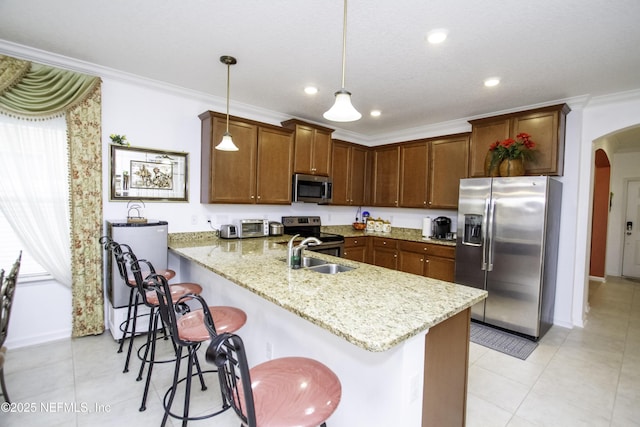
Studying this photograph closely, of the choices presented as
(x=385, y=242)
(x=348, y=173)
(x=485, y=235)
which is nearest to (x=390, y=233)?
(x=385, y=242)

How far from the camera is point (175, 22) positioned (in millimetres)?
2105

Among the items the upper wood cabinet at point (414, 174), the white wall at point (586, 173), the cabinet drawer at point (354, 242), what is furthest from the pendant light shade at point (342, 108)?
the white wall at point (586, 173)

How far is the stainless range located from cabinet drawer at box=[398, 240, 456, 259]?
0.92 metres

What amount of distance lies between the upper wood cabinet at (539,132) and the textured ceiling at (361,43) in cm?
17

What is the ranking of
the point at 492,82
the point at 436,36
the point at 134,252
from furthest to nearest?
the point at 492,82, the point at 134,252, the point at 436,36

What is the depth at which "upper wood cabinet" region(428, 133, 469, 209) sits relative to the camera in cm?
402

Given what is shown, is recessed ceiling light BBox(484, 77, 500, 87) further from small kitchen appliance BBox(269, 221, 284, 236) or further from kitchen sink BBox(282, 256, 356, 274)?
small kitchen appliance BBox(269, 221, 284, 236)

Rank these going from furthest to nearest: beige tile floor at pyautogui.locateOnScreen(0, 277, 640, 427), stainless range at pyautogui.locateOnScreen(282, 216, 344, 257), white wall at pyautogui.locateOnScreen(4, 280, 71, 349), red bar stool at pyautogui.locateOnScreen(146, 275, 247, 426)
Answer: stainless range at pyautogui.locateOnScreen(282, 216, 344, 257) → white wall at pyautogui.locateOnScreen(4, 280, 71, 349) → beige tile floor at pyautogui.locateOnScreen(0, 277, 640, 427) → red bar stool at pyautogui.locateOnScreen(146, 275, 247, 426)

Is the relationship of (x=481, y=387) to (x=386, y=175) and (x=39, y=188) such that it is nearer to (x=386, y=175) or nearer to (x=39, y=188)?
(x=386, y=175)

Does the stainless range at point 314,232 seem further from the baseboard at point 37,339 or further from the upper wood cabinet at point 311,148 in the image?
the baseboard at point 37,339

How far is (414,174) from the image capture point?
4.55 metres

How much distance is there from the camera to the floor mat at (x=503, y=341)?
2.85m

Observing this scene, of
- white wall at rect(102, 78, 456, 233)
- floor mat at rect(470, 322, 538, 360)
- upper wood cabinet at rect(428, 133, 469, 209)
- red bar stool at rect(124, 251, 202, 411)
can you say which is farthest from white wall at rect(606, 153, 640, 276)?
red bar stool at rect(124, 251, 202, 411)

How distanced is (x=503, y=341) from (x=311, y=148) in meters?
3.25
